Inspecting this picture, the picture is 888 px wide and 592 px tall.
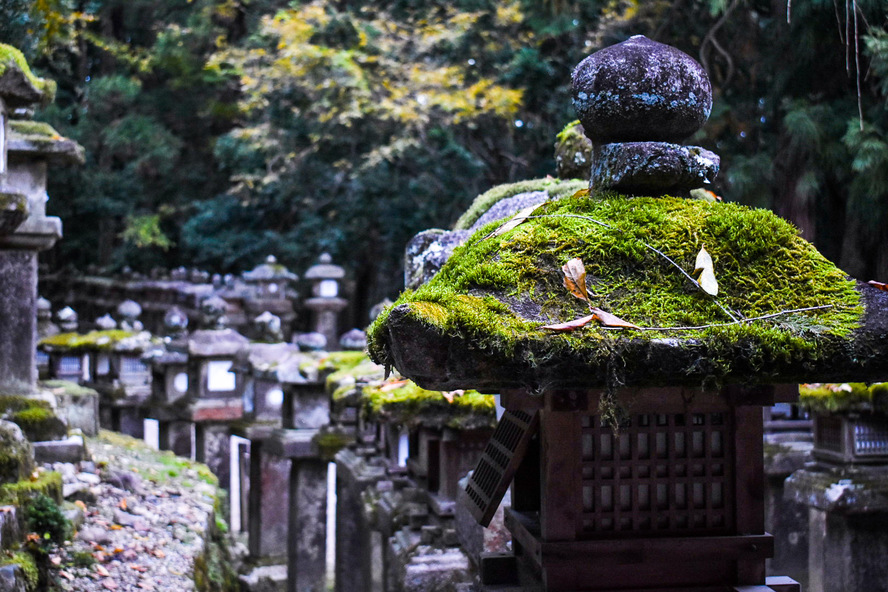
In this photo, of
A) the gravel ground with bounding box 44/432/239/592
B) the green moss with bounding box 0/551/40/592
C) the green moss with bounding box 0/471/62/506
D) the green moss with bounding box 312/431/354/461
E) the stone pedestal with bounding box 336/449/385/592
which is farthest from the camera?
the green moss with bounding box 312/431/354/461

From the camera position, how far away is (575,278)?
2592 millimetres

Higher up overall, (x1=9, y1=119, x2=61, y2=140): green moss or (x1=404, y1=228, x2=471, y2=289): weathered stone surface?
(x1=9, y1=119, x2=61, y2=140): green moss

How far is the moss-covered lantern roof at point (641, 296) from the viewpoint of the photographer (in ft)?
7.98

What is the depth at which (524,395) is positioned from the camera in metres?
2.98

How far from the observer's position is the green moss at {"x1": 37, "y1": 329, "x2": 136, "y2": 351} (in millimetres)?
14024

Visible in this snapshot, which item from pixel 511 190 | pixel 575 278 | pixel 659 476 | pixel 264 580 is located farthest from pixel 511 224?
pixel 264 580

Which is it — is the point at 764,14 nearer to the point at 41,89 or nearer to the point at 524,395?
the point at 41,89

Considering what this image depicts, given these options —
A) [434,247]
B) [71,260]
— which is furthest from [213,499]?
[71,260]

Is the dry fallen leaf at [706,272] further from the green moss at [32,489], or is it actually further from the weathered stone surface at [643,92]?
the green moss at [32,489]

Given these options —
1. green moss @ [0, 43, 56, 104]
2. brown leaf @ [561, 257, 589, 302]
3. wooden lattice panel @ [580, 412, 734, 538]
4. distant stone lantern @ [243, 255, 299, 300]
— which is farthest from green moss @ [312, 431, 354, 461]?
distant stone lantern @ [243, 255, 299, 300]

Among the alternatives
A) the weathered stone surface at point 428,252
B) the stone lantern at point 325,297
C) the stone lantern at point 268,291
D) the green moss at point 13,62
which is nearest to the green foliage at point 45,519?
the green moss at point 13,62

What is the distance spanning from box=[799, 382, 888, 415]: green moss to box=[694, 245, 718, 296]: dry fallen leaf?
135 inches

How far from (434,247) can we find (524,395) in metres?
1.52

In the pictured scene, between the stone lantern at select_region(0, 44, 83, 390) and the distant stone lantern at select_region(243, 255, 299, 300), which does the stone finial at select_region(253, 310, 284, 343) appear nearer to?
the stone lantern at select_region(0, 44, 83, 390)
